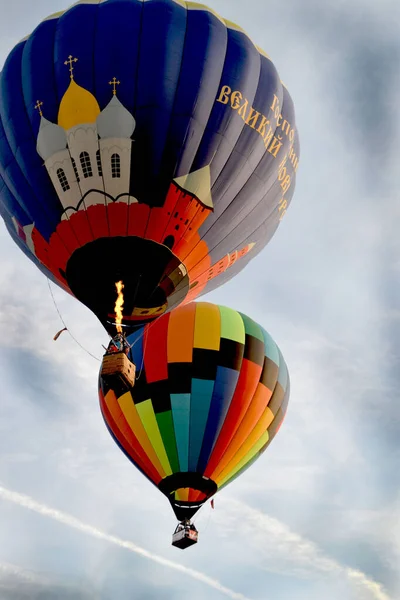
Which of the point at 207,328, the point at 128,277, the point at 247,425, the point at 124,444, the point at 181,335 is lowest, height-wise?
the point at 124,444

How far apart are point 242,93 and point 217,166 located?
1.17 m

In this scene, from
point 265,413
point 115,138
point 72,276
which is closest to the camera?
point 115,138

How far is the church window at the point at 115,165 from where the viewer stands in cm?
1234

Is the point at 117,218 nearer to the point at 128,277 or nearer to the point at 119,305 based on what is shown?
the point at 128,277

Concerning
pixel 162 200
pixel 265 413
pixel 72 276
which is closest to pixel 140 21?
pixel 162 200

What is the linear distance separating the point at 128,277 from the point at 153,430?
425 centimetres

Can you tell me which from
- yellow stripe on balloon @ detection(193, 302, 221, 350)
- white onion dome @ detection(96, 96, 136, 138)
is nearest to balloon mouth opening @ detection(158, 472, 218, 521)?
yellow stripe on balloon @ detection(193, 302, 221, 350)

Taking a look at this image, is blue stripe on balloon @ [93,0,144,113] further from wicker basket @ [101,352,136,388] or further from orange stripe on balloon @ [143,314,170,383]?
orange stripe on balloon @ [143,314,170,383]

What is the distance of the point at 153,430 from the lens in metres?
16.1

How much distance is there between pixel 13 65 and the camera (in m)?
13.3

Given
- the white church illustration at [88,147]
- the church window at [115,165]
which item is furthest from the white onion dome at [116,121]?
the church window at [115,165]

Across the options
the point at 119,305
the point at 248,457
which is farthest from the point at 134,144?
the point at 248,457

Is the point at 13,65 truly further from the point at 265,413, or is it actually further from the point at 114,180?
the point at 265,413

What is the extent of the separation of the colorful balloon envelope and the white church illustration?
469 cm
